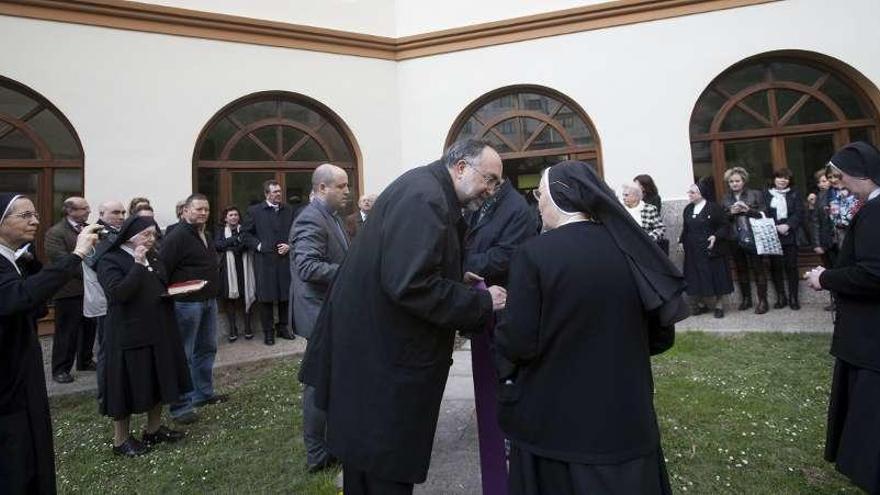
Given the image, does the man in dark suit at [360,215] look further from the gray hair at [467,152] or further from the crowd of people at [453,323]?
the gray hair at [467,152]

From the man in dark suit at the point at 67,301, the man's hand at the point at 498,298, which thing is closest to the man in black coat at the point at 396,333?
the man's hand at the point at 498,298

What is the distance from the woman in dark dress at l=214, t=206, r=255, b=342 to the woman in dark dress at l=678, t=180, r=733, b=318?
20.5ft

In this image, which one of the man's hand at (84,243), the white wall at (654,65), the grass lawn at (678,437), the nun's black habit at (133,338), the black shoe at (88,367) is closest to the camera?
the man's hand at (84,243)

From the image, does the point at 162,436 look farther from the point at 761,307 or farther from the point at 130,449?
the point at 761,307

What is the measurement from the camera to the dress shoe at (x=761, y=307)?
724 centimetres

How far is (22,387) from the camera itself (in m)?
2.62

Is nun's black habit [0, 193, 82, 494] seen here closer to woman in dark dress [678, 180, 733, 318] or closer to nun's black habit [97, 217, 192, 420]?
nun's black habit [97, 217, 192, 420]

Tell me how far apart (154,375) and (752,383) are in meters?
5.19

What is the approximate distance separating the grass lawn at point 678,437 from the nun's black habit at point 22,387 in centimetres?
101

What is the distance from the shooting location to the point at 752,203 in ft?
24.0

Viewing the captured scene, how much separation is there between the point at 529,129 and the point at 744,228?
371 cm

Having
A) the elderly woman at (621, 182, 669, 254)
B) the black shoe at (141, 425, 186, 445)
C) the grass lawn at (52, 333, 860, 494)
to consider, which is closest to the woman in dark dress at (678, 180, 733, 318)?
the elderly woman at (621, 182, 669, 254)

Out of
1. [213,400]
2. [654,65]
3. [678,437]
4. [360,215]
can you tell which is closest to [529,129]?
[654,65]

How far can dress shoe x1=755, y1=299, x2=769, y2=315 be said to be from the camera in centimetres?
724
